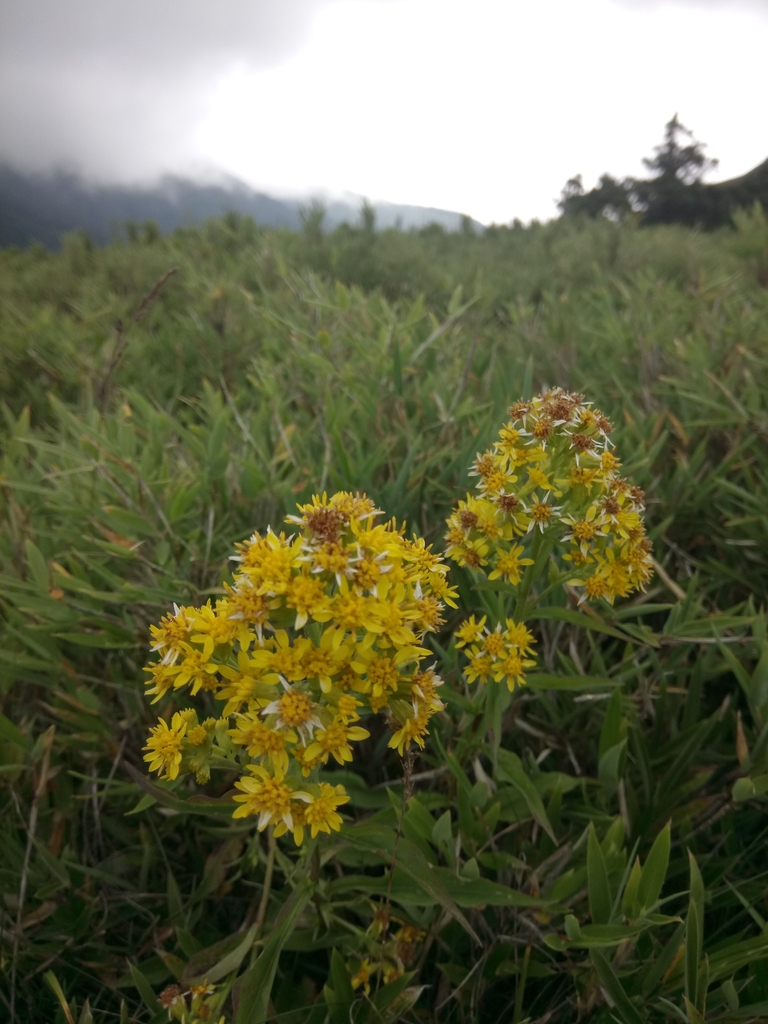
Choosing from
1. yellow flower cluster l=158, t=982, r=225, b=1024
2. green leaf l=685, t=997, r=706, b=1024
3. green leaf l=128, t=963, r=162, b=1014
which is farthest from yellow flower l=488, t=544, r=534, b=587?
green leaf l=128, t=963, r=162, b=1014

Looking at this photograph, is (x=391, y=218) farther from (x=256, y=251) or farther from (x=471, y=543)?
(x=471, y=543)

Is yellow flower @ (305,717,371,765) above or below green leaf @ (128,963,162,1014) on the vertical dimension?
above

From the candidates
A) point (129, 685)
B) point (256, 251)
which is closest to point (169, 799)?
point (129, 685)

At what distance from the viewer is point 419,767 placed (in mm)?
1271

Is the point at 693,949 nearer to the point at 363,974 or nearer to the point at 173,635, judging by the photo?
the point at 363,974

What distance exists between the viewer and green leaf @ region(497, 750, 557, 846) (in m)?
0.95

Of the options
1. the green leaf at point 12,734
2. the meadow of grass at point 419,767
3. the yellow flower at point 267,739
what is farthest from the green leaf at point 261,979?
the green leaf at point 12,734

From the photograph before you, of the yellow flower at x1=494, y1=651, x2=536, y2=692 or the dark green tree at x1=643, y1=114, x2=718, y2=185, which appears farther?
the dark green tree at x1=643, y1=114, x2=718, y2=185

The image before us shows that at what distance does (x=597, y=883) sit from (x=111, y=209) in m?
8.32

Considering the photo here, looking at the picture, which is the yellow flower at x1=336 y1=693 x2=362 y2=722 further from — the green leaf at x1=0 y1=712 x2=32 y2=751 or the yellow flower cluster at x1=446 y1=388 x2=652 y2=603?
the green leaf at x1=0 y1=712 x2=32 y2=751

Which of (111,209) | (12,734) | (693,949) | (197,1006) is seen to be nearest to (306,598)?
(197,1006)

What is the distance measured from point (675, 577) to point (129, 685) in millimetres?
1329

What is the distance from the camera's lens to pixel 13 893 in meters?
1.09

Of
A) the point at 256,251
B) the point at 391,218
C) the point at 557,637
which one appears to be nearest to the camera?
the point at 557,637
